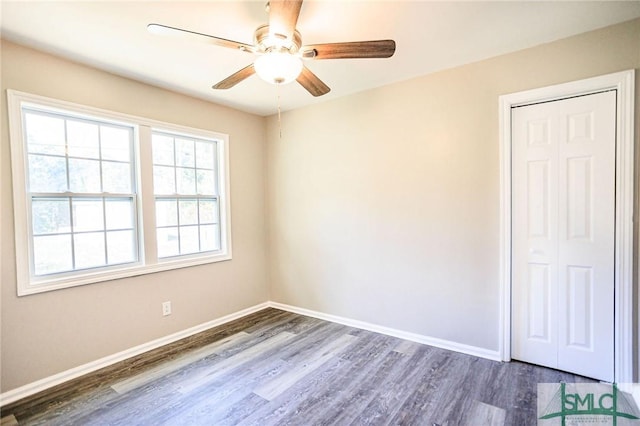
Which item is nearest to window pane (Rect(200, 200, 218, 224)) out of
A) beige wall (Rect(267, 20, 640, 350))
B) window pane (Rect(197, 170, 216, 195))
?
window pane (Rect(197, 170, 216, 195))

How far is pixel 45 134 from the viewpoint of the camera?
2344 millimetres

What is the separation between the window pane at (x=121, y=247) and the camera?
2.69m

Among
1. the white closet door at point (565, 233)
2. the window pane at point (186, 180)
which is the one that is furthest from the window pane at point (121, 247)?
the white closet door at point (565, 233)

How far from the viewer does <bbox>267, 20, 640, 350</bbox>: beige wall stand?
2475mm

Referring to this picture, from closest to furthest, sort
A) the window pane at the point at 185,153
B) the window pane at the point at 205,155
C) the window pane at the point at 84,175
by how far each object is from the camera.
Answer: the window pane at the point at 84,175 → the window pane at the point at 185,153 → the window pane at the point at 205,155

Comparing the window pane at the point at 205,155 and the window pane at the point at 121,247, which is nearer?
the window pane at the point at 121,247

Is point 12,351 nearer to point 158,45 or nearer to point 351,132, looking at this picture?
point 158,45

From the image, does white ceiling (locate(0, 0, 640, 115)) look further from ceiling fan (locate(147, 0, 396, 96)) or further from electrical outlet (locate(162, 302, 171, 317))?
electrical outlet (locate(162, 302, 171, 317))

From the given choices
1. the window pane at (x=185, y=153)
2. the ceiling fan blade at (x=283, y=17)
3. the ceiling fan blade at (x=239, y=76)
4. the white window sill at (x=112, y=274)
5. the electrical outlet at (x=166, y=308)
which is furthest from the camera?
the window pane at (x=185, y=153)

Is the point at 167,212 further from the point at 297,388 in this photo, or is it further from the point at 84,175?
the point at 297,388

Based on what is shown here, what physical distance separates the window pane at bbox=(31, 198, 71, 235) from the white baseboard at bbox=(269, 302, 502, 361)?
250cm

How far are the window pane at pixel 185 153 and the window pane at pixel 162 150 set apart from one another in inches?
3.1

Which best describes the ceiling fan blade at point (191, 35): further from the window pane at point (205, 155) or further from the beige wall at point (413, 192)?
the window pane at point (205, 155)

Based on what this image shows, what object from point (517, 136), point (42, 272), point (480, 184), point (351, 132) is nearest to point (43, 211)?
point (42, 272)
